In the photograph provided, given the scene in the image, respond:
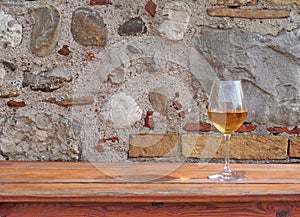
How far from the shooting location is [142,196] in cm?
107

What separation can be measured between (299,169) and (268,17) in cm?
51

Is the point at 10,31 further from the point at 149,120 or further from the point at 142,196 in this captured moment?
the point at 142,196

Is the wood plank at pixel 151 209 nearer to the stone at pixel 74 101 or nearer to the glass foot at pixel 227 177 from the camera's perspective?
the glass foot at pixel 227 177

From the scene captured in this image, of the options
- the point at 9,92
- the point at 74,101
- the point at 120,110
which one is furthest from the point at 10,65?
the point at 120,110

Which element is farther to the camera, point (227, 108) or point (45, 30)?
point (45, 30)

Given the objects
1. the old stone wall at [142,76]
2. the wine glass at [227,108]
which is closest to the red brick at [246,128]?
A: the old stone wall at [142,76]

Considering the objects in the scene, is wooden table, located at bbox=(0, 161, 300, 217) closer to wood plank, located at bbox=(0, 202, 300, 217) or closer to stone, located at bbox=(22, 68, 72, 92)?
wood plank, located at bbox=(0, 202, 300, 217)

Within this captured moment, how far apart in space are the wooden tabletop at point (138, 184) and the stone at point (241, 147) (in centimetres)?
18

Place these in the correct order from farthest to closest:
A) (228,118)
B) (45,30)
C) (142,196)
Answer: (45,30), (228,118), (142,196)

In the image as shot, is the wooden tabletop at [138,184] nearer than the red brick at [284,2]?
Yes

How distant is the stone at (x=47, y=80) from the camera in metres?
1.55

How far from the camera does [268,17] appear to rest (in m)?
1.58

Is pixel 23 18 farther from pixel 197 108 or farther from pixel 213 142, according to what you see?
pixel 213 142

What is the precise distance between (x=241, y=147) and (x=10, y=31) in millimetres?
828
